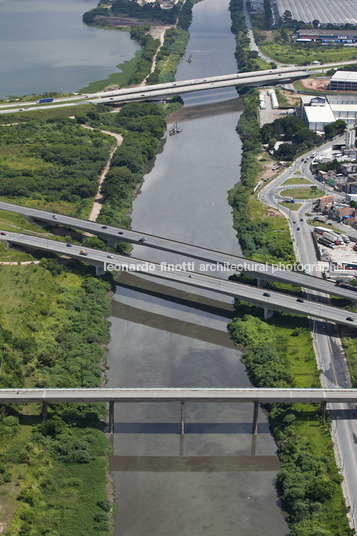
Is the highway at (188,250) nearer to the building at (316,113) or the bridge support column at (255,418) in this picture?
the bridge support column at (255,418)

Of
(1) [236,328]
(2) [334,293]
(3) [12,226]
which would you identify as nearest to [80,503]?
(1) [236,328]

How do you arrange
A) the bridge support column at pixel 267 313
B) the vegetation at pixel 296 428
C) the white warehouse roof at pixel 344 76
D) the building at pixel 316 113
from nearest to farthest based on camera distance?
1. the vegetation at pixel 296 428
2. the bridge support column at pixel 267 313
3. the building at pixel 316 113
4. the white warehouse roof at pixel 344 76

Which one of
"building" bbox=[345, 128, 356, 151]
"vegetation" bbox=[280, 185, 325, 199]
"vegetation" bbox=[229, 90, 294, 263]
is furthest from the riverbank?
"building" bbox=[345, 128, 356, 151]

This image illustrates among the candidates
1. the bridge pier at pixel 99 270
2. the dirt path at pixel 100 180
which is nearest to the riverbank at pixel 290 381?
the bridge pier at pixel 99 270

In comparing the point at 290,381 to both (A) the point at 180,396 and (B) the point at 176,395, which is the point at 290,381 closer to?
(A) the point at 180,396

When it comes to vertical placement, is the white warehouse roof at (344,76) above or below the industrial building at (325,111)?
above

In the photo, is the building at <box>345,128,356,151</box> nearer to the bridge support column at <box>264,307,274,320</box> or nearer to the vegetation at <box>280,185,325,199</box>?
the vegetation at <box>280,185,325,199</box>
